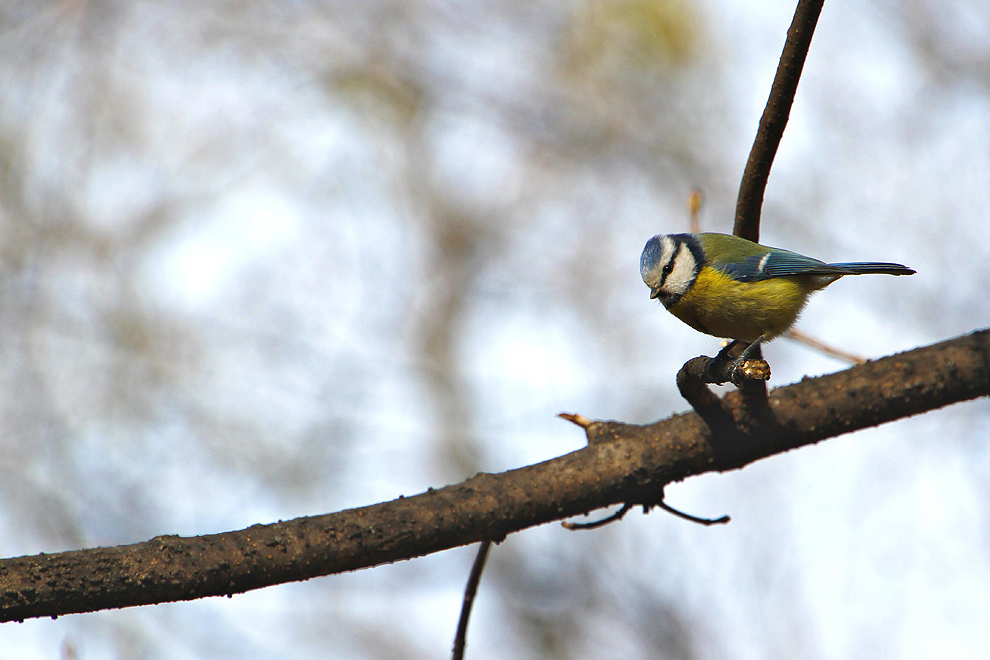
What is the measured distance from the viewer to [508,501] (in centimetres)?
196

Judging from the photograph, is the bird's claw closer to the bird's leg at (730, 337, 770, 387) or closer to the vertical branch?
the bird's leg at (730, 337, 770, 387)

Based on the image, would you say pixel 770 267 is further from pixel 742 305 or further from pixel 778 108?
pixel 778 108

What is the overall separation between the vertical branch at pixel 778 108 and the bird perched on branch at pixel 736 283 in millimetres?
731

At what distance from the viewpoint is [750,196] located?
7.44ft

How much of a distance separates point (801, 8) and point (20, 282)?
8.07 meters

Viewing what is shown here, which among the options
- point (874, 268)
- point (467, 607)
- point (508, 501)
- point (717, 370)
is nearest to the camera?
point (508, 501)

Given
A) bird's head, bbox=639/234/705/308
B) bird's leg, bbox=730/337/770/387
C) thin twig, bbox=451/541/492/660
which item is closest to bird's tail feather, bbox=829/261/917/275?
bird's head, bbox=639/234/705/308

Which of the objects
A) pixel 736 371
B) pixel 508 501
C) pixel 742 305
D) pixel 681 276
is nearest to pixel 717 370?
pixel 736 371

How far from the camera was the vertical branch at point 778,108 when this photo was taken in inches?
75.7

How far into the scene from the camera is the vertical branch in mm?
1922

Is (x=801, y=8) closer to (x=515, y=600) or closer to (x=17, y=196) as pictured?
(x=17, y=196)

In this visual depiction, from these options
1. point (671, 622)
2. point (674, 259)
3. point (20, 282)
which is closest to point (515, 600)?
point (671, 622)

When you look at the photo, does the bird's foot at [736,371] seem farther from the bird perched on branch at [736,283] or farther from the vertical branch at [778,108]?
the bird perched on branch at [736,283]

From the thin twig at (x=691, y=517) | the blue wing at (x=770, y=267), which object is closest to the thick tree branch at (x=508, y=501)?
the thin twig at (x=691, y=517)
